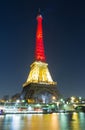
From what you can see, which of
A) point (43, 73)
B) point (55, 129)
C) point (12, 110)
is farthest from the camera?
point (43, 73)

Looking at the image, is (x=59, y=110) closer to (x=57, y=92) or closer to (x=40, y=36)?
(x=57, y=92)

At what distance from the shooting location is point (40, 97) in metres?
112

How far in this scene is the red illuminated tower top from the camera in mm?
101675

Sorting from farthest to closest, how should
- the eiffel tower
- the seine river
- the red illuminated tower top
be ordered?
the eiffel tower, the red illuminated tower top, the seine river

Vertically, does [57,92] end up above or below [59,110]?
above

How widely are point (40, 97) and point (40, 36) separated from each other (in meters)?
22.8

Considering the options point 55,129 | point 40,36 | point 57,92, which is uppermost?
point 40,36

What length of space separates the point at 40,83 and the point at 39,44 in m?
13.9

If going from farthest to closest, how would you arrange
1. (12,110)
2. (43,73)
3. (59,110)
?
(43,73) → (59,110) → (12,110)

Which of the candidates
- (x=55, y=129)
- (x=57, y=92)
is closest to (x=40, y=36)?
(x=57, y=92)

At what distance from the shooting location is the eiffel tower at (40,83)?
10650 centimetres

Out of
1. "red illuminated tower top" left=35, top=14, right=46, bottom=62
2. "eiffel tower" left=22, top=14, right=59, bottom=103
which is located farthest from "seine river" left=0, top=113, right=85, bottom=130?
"eiffel tower" left=22, top=14, right=59, bottom=103

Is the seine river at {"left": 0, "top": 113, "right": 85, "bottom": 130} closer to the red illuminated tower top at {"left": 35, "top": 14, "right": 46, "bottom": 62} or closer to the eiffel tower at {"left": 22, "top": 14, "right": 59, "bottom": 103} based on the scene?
the red illuminated tower top at {"left": 35, "top": 14, "right": 46, "bottom": 62}

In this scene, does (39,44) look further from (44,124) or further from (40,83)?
(44,124)
